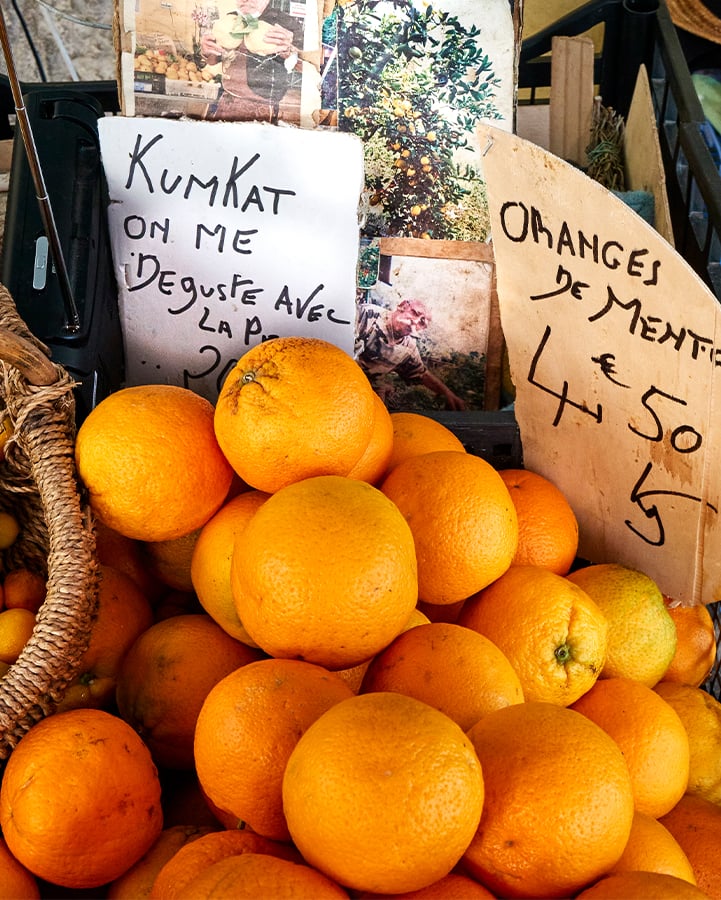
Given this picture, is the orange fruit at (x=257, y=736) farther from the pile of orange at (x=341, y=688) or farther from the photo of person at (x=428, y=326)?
the photo of person at (x=428, y=326)

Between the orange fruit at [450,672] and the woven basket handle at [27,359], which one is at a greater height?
the woven basket handle at [27,359]

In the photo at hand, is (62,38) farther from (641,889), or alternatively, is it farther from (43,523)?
(641,889)

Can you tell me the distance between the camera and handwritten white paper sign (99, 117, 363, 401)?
1013 mm

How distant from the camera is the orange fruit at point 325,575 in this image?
60cm

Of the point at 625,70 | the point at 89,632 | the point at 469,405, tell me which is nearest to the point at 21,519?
the point at 89,632

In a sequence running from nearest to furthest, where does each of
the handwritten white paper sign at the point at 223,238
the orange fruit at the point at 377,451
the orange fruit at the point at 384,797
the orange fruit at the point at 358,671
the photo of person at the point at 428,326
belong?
the orange fruit at the point at 384,797 → the orange fruit at the point at 358,671 → the orange fruit at the point at 377,451 → the handwritten white paper sign at the point at 223,238 → the photo of person at the point at 428,326

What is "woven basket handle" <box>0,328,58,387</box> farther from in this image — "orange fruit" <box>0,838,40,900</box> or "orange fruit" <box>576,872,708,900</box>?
"orange fruit" <box>576,872,708,900</box>

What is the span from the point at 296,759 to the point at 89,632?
0.28 meters

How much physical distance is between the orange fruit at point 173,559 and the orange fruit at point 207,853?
309 mm

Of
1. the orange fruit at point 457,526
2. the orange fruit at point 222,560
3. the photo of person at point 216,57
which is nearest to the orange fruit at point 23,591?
the orange fruit at point 222,560

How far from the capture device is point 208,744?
59 cm

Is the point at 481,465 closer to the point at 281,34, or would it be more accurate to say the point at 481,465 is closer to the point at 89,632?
the point at 89,632

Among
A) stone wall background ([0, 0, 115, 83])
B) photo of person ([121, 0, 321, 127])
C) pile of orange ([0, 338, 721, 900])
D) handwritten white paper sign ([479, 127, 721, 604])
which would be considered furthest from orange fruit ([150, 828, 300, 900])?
stone wall background ([0, 0, 115, 83])

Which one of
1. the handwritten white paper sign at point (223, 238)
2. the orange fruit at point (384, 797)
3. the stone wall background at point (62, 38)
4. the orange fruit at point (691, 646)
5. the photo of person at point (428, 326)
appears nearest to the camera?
the orange fruit at point (384, 797)
